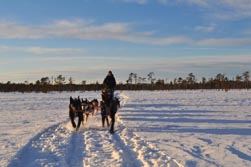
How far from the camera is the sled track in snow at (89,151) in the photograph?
7.99m

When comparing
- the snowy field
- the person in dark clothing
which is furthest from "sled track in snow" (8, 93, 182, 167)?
the person in dark clothing

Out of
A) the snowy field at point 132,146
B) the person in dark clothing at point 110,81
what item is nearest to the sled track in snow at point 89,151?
the snowy field at point 132,146

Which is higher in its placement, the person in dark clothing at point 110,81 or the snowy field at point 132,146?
the person in dark clothing at point 110,81

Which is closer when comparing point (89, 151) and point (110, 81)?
point (89, 151)

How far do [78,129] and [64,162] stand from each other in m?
5.61

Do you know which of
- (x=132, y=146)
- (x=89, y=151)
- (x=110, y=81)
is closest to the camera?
(x=89, y=151)

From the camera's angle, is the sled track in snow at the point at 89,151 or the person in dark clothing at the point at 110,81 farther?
the person in dark clothing at the point at 110,81

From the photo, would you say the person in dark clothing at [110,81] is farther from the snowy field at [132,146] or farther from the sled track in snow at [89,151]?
the sled track in snow at [89,151]

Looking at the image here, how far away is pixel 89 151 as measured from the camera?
30.7 ft

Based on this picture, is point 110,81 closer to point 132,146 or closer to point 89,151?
point 132,146

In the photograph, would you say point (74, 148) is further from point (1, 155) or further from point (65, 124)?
point (65, 124)

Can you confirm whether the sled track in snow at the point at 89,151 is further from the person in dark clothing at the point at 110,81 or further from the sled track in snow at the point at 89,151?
the person in dark clothing at the point at 110,81

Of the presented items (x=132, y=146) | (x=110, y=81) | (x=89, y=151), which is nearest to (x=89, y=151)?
(x=89, y=151)

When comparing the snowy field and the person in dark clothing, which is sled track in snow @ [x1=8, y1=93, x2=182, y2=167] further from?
the person in dark clothing
